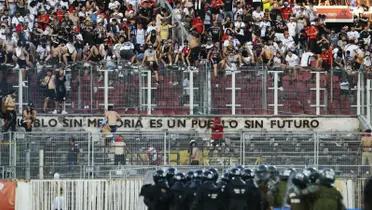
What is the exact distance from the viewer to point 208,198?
24.0m

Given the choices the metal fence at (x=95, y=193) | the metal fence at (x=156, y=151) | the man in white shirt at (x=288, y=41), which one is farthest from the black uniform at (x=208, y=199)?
the man in white shirt at (x=288, y=41)

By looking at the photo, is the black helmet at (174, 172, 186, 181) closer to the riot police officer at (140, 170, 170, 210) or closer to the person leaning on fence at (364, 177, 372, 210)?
the riot police officer at (140, 170, 170, 210)

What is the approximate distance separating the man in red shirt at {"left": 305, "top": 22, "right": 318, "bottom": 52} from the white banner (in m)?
2.87

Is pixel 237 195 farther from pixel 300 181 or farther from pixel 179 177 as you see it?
pixel 300 181

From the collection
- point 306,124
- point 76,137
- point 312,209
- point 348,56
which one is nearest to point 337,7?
point 348,56

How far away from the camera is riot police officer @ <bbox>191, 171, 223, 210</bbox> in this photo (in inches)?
945

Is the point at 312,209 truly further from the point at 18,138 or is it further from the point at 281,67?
the point at 281,67

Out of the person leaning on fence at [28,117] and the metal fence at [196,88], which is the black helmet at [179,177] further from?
the metal fence at [196,88]

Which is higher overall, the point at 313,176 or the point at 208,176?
the point at 313,176

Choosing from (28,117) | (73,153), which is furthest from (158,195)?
(28,117)

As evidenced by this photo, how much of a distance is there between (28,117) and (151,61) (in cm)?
358

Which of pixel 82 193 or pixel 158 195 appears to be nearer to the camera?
pixel 158 195

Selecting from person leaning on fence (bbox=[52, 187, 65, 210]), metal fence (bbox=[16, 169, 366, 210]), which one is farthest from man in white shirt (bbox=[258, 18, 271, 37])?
person leaning on fence (bbox=[52, 187, 65, 210])

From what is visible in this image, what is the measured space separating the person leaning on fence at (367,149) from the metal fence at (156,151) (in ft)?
0.32
